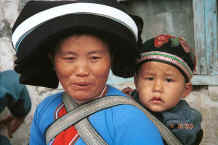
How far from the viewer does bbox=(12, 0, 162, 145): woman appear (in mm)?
1315

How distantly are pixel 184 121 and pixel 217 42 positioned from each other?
1.98m

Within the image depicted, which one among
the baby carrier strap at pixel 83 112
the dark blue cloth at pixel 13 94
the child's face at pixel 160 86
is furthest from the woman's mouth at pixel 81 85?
the dark blue cloth at pixel 13 94

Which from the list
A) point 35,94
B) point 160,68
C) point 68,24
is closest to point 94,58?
point 68,24

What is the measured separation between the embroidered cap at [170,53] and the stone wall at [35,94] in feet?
6.08

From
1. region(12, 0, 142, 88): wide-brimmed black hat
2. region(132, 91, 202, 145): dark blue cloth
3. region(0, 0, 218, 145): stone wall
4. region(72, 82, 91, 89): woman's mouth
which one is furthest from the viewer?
region(0, 0, 218, 145): stone wall

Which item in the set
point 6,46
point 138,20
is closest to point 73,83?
point 138,20

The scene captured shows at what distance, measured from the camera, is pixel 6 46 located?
13.6 ft

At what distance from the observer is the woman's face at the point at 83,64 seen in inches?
54.1

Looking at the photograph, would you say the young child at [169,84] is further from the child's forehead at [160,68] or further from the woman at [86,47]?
the woman at [86,47]

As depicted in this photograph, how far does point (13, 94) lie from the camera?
3.13 metres

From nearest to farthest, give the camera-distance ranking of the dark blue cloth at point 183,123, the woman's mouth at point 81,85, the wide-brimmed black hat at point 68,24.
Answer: the wide-brimmed black hat at point 68,24
the woman's mouth at point 81,85
the dark blue cloth at point 183,123

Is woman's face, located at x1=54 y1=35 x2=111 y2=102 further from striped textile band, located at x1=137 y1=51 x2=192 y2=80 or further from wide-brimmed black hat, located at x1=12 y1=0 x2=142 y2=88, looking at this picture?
striped textile band, located at x1=137 y1=51 x2=192 y2=80

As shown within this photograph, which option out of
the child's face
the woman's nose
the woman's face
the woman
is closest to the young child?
the child's face

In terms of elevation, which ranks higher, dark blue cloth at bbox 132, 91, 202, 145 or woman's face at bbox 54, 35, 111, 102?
woman's face at bbox 54, 35, 111, 102
